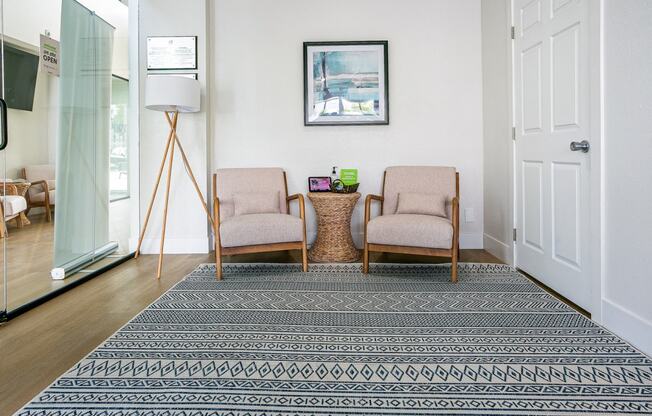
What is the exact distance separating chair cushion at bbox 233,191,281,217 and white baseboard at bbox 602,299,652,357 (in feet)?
7.82

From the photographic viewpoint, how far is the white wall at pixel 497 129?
3.33 m

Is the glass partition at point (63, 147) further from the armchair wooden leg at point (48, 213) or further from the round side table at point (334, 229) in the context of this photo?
the round side table at point (334, 229)

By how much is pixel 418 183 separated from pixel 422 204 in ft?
0.83

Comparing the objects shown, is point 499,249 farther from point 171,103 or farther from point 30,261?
point 30,261

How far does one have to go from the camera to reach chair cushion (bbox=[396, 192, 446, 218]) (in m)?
3.38

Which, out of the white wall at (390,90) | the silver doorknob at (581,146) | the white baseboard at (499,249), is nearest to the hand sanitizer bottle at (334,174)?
the white wall at (390,90)

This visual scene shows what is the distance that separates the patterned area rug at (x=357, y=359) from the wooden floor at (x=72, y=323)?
0.10 meters

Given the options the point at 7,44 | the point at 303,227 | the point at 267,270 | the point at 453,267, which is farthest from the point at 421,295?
the point at 7,44

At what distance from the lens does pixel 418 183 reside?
3.60m

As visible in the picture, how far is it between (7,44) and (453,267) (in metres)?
2.90

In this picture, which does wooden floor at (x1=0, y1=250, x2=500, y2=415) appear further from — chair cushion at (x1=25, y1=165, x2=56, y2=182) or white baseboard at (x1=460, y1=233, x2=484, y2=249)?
chair cushion at (x1=25, y1=165, x2=56, y2=182)

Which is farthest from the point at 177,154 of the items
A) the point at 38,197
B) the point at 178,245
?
the point at 38,197

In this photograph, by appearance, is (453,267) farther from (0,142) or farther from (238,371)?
(0,142)

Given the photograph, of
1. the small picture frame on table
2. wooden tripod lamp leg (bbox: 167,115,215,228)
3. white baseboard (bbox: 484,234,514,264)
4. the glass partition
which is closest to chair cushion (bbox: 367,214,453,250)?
white baseboard (bbox: 484,234,514,264)
